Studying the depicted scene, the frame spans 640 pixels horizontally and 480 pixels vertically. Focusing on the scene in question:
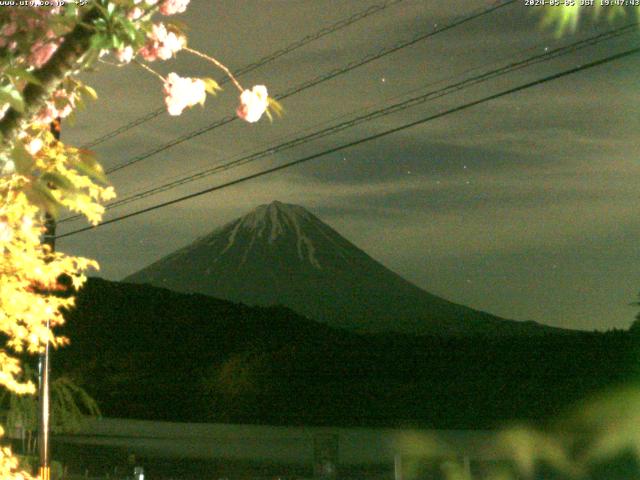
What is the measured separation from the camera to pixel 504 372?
89.4 m

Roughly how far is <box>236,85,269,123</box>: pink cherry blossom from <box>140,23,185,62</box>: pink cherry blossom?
1.83 feet

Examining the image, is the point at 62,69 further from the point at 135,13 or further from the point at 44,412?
the point at 44,412

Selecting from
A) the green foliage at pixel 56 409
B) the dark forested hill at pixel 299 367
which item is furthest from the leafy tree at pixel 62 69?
the dark forested hill at pixel 299 367

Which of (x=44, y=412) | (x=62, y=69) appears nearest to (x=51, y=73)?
(x=62, y=69)

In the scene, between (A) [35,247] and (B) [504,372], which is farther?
(B) [504,372]

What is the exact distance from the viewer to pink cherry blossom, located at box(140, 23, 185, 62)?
16.9 feet

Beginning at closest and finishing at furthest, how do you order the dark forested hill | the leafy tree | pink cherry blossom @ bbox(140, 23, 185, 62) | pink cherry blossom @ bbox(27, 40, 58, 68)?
the leafy tree → pink cherry blossom @ bbox(27, 40, 58, 68) → pink cherry blossom @ bbox(140, 23, 185, 62) → the dark forested hill

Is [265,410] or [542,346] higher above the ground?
[542,346]

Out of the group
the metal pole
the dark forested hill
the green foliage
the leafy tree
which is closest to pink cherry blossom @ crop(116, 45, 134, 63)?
the leafy tree

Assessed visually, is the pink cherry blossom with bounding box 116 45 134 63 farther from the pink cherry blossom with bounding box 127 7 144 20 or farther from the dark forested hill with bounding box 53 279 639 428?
the dark forested hill with bounding box 53 279 639 428

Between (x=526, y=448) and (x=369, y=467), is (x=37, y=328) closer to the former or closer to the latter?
(x=369, y=467)

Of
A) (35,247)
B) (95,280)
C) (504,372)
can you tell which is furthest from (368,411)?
(95,280)

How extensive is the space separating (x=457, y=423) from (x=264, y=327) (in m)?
83.3

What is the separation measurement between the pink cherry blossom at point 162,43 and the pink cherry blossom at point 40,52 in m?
0.80
